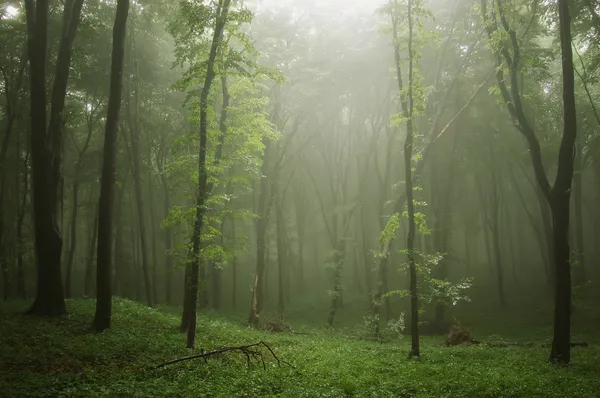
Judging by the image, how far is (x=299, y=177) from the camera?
3697 centimetres

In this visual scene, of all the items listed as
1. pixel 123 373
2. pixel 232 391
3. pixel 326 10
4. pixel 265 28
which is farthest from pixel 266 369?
pixel 326 10

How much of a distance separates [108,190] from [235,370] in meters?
6.96

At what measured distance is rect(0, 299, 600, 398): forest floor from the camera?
8.32m

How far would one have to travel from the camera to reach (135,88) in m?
22.4

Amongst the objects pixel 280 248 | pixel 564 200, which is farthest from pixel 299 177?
pixel 564 200

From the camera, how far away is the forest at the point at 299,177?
1068 centimetres

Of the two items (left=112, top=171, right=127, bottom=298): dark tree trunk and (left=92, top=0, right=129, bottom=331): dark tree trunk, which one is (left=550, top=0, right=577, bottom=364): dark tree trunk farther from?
(left=112, top=171, right=127, bottom=298): dark tree trunk

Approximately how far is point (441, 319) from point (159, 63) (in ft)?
70.3

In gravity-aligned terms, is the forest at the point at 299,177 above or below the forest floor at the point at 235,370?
above

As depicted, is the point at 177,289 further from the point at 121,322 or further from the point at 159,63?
the point at 121,322

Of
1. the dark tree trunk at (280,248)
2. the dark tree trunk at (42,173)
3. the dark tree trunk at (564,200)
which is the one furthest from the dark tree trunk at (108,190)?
the dark tree trunk at (564,200)

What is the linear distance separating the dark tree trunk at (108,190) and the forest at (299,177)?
0.06 meters

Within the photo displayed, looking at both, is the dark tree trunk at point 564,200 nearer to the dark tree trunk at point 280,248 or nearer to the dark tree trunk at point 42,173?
the dark tree trunk at point 280,248

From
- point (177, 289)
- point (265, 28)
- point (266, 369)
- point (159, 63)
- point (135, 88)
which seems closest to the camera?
point (266, 369)
